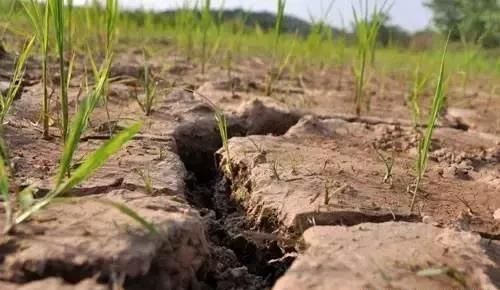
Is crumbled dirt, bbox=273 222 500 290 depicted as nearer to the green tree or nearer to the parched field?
the parched field

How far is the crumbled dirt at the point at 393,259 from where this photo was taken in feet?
3.06

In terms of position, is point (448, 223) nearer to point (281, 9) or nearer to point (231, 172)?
point (231, 172)

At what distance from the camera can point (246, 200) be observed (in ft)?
4.88

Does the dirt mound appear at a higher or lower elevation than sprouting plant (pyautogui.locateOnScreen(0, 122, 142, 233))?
lower

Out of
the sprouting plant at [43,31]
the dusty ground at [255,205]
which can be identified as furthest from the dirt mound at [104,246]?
the sprouting plant at [43,31]

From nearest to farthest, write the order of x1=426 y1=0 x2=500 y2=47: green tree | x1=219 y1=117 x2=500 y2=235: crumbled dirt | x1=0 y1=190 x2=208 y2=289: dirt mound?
x1=0 y1=190 x2=208 y2=289: dirt mound < x1=219 y1=117 x2=500 y2=235: crumbled dirt < x1=426 y1=0 x2=500 y2=47: green tree

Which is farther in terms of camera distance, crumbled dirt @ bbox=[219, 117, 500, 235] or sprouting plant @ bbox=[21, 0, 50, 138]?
sprouting plant @ bbox=[21, 0, 50, 138]

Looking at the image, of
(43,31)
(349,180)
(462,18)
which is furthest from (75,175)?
(462,18)

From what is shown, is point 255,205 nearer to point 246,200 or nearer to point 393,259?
point 246,200

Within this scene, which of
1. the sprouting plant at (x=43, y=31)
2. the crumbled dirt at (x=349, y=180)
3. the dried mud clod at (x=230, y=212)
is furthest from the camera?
the sprouting plant at (x=43, y=31)

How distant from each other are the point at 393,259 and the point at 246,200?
535 millimetres

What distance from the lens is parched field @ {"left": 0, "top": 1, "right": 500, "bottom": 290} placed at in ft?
3.07

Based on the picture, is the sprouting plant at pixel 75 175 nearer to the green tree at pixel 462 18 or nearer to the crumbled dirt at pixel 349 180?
the crumbled dirt at pixel 349 180

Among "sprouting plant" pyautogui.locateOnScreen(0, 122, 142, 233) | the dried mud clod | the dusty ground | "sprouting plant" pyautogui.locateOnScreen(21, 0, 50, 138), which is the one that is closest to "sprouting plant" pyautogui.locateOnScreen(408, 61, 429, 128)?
the dusty ground
